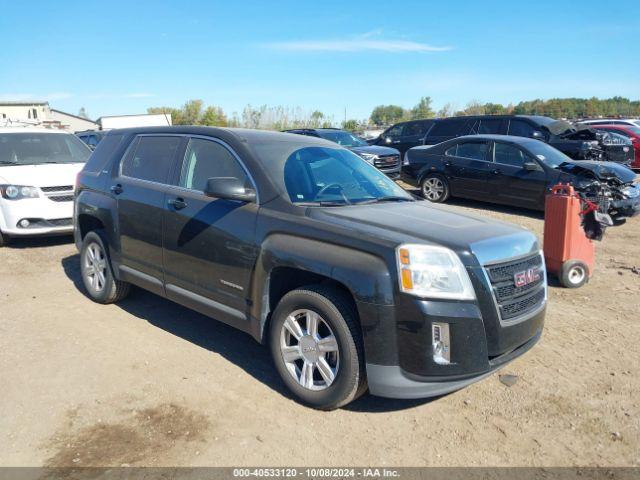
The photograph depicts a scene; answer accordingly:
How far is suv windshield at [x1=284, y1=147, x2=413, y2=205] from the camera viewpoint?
406cm

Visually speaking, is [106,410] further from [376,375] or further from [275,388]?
[376,375]

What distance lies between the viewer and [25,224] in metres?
7.93

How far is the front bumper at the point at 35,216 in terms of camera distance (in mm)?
7867

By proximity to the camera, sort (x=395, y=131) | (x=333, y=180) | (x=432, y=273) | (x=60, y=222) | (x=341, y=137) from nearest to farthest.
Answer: (x=432, y=273) < (x=333, y=180) < (x=60, y=222) < (x=341, y=137) < (x=395, y=131)

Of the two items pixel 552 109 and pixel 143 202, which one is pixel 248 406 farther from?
pixel 552 109

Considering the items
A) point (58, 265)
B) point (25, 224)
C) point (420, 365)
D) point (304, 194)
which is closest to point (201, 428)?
point (420, 365)

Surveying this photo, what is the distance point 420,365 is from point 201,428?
146 centimetres

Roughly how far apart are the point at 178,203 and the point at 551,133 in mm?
11304

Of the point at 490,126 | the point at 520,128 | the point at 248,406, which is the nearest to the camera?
the point at 248,406

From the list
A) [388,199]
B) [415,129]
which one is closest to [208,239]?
[388,199]

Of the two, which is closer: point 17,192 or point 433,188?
point 17,192

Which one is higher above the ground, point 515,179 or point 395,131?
point 395,131

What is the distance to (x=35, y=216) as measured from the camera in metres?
Result: 7.91

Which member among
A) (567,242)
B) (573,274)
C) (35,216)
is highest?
(35,216)
